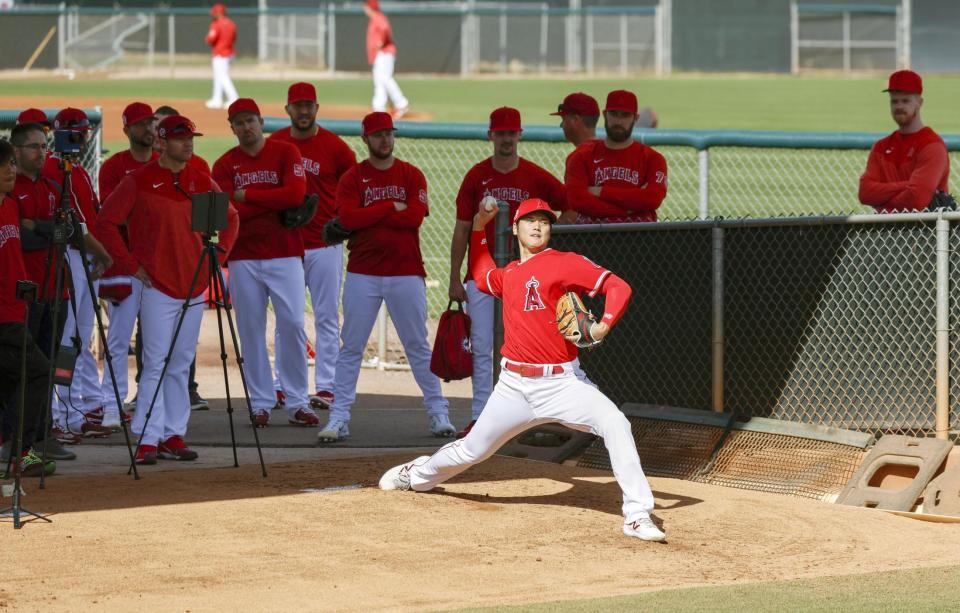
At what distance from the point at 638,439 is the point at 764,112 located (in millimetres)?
23664

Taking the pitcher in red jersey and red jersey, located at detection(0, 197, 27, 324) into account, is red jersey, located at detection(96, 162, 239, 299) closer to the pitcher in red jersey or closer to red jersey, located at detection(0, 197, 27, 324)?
red jersey, located at detection(0, 197, 27, 324)

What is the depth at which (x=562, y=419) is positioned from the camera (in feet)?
25.5

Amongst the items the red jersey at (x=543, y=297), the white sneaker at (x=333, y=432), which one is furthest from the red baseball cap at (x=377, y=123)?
the red jersey at (x=543, y=297)

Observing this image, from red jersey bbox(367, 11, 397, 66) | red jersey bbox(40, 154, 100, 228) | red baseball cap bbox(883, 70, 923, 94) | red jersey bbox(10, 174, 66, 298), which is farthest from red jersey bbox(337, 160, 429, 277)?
red jersey bbox(367, 11, 397, 66)

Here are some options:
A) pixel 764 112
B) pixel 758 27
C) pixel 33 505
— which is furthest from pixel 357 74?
pixel 33 505

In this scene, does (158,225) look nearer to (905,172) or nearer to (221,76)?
(905,172)

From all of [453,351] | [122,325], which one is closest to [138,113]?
[122,325]

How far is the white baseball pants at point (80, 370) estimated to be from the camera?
10516mm

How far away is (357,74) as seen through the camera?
151 feet

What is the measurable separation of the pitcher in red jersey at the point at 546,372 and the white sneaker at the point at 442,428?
7.18 feet

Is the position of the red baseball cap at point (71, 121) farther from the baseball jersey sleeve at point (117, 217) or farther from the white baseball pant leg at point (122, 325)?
the white baseball pant leg at point (122, 325)

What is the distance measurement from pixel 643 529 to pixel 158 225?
3.79 m

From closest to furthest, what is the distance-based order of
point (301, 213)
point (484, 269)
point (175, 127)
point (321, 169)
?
point (484, 269) < point (175, 127) < point (301, 213) < point (321, 169)

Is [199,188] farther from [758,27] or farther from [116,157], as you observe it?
[758,27]
